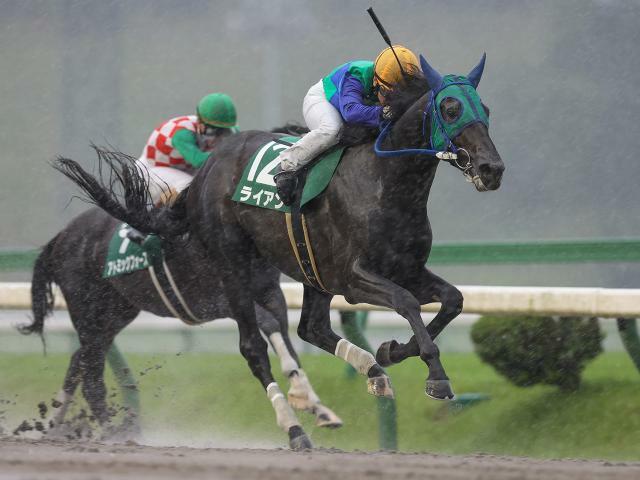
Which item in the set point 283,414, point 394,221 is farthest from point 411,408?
point 394,221

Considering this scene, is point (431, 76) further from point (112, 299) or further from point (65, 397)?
point (65, 397)

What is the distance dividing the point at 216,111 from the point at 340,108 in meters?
1.43

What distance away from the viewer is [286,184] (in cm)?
502

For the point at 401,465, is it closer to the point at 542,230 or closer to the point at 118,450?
the point at 118,450

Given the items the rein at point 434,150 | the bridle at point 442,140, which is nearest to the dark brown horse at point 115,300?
the rein at point 434,150

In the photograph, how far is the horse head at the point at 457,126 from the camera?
4.24m

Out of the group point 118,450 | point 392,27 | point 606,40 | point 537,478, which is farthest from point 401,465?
point 392,27

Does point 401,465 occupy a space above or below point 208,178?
below

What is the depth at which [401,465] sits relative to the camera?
403 cm

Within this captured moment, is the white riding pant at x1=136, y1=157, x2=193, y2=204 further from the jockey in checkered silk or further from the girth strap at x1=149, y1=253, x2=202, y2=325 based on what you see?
the girth strap at x1=149, y1=253, x2=202, y2=325

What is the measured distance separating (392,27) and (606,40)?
2096 mm

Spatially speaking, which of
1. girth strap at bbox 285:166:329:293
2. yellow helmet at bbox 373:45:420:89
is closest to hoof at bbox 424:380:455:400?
girth strap at bbox 285:166:329:293

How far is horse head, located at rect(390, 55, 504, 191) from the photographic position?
4242 millimetres

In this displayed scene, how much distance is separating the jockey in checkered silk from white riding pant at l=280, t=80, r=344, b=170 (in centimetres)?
117
